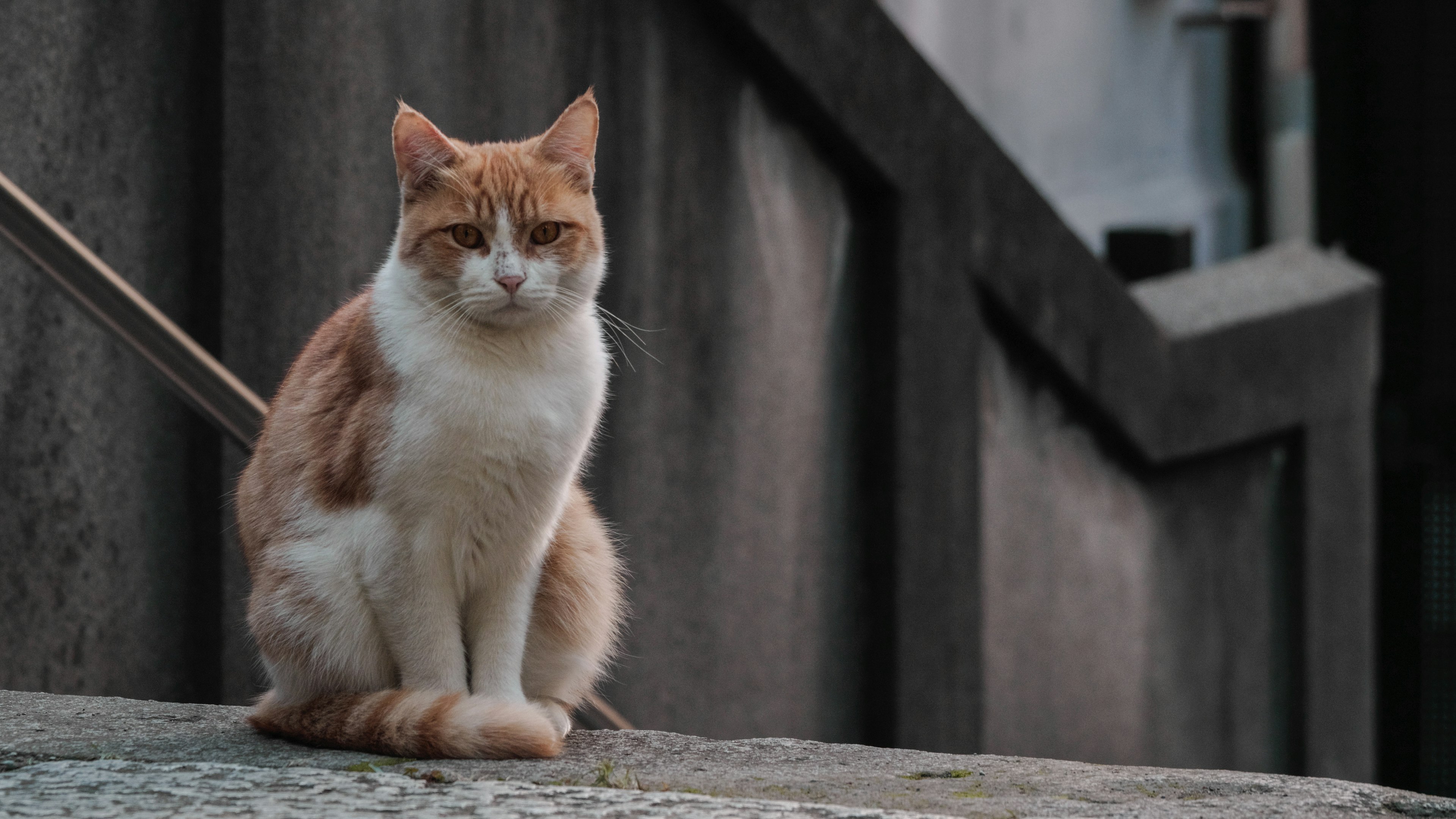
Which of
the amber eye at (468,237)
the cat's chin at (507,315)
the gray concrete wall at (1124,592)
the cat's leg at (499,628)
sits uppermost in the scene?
the amber eye at (468,237)

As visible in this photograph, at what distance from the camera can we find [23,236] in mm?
2449

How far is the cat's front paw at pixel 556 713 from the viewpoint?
2.28m

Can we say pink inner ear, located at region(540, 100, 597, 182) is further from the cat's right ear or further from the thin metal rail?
the thin metal rail

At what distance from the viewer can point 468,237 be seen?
2.08m

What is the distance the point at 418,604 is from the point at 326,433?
1.04 feet

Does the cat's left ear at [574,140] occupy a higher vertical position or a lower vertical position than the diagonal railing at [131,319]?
higher

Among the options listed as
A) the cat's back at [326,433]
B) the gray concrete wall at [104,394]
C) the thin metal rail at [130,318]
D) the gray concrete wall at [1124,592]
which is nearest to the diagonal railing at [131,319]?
the thin metal rail at [130,318]

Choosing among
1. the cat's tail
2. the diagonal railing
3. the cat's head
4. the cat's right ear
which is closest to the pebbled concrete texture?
the cat's tail

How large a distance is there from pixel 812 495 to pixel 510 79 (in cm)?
163

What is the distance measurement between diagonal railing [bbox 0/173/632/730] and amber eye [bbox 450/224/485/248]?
0.65 m

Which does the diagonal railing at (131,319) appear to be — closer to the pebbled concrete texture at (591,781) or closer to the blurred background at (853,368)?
the blurred background at (853,368)

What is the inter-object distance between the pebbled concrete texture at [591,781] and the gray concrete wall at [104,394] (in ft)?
2.57

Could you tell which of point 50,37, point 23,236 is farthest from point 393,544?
point 50,37

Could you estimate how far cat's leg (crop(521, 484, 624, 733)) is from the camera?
233cm
